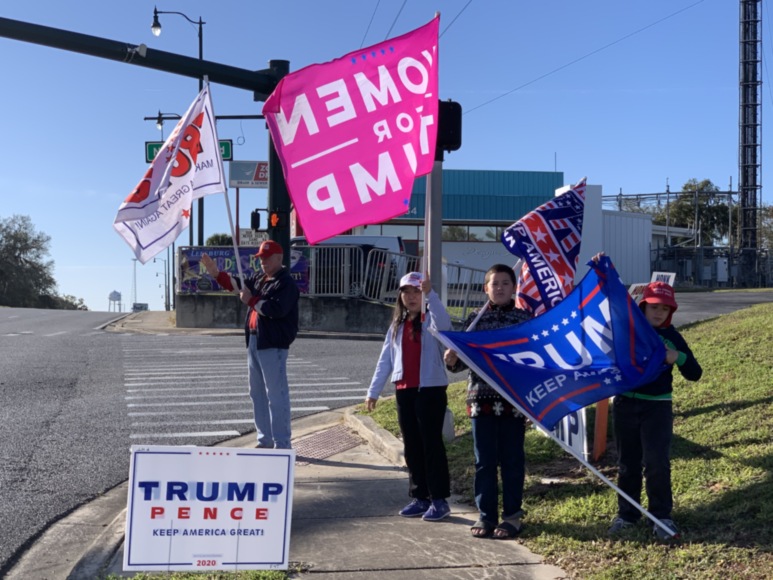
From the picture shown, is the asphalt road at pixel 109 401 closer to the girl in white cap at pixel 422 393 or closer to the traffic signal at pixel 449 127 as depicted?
the girl in white cap at pixel 422 393

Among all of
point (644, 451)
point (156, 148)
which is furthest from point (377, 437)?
point (156, 148)

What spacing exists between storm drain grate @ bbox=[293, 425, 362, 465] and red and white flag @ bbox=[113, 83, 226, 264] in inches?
102

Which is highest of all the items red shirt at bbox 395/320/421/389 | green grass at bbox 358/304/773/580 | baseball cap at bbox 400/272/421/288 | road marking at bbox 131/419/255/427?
baseball cap at bbox 400/272/421/288

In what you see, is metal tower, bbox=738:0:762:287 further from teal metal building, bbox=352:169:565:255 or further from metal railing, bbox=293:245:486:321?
metal railing, bbox=293:245:486:321

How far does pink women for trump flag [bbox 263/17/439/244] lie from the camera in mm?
5785

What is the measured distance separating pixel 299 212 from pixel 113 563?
8.15ft

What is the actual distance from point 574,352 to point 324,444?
4.48m

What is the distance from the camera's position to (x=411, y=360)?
241 inches

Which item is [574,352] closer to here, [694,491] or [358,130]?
[694,491]

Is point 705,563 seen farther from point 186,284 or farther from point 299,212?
point 186,284

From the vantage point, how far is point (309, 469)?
7.98m

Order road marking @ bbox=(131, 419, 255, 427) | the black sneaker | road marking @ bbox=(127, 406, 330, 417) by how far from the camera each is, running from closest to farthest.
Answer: the black sneaker → road marking @ bbox=(131, 419, 255, 427) → road marking @ bbox=(127, 406, 330, 417)

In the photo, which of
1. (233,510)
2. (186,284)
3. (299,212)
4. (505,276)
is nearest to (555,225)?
(505,276)

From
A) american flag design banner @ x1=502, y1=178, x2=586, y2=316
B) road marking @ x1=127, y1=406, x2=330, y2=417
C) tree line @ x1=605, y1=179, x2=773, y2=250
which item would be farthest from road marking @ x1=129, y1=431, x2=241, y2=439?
tree line @ x1=605, y1=179, x2=773, y2=250
